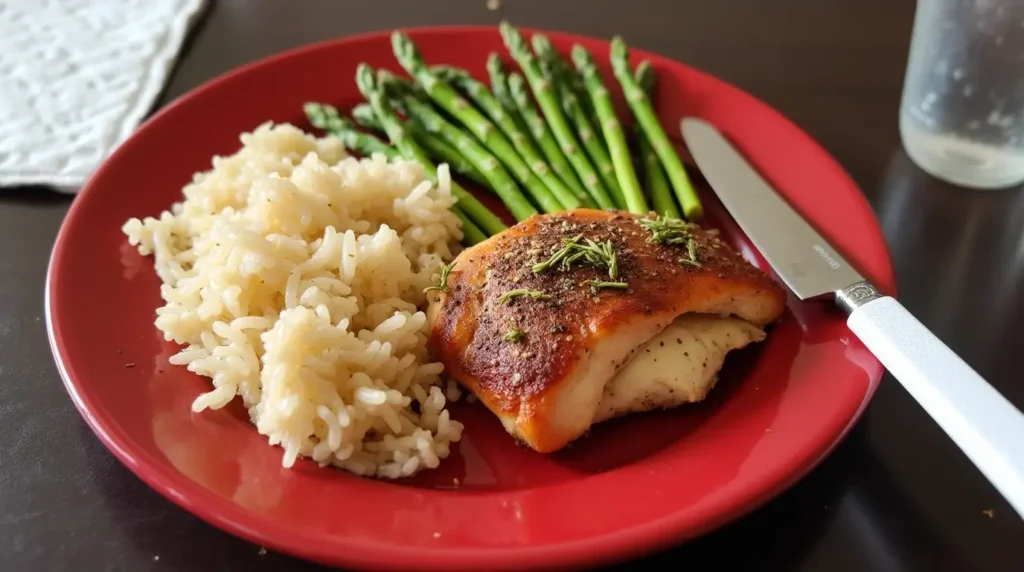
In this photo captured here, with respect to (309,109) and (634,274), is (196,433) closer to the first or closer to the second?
(634,274)

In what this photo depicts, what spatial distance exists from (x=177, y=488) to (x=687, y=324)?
3.68 ft

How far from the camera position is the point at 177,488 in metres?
1.52

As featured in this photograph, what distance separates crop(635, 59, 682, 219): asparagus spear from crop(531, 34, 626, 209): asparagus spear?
0.10 m

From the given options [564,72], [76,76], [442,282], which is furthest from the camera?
[76,76]

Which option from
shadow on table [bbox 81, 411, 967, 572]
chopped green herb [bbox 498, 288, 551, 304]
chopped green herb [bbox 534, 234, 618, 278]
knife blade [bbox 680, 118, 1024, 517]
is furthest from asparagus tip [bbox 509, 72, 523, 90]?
shadow on table [bbox 81, 411, 967, 572]

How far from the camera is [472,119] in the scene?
2.59 metres

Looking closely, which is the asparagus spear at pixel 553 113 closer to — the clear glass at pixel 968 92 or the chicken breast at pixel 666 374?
the chicken breast at pixel 666 374

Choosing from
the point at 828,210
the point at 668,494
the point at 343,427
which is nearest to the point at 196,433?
the point at 343,427

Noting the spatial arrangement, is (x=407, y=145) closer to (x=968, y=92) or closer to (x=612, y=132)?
(x=612, y=132)

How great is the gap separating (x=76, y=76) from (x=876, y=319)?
108 inches

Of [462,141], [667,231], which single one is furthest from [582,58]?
[667,231]

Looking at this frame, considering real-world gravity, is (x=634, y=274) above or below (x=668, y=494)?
above

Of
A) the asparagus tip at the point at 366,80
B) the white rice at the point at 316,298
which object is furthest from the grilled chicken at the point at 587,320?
the asparagus tip at the point at 366,80

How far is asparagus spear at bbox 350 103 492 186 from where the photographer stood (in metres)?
2.54
